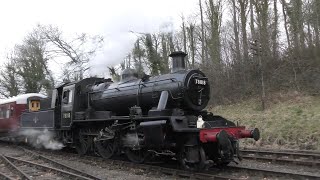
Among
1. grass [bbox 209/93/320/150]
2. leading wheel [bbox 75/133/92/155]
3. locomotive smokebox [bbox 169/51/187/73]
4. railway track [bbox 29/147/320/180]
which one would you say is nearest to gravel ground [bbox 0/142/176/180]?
railway track [bbox 29/147/320/180]

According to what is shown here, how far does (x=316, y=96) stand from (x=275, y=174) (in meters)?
12.9

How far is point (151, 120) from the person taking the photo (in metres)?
9.63

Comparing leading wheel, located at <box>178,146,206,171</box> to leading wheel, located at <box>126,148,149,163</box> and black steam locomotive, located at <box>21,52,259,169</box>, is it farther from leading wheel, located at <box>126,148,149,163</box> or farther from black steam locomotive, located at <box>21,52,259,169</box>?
leading wheel, located at <box>126,148,149,163</box>

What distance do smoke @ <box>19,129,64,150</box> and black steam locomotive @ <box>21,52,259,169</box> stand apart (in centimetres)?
128

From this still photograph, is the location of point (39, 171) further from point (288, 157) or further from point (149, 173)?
point (288, 157)

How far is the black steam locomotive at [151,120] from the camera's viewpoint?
8938 mm

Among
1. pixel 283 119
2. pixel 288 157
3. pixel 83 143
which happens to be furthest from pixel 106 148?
pixel 283 119

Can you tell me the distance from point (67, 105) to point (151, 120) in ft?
18.4

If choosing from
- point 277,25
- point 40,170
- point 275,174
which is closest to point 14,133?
point 40,170

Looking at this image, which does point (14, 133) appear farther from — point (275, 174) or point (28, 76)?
point (28, 76)

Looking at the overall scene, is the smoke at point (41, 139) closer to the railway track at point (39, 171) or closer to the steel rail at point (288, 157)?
the railway track at point (39, 171)

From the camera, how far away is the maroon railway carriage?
2055 cm

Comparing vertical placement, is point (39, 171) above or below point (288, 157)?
below

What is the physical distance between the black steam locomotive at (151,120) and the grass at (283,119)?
16.0ft
